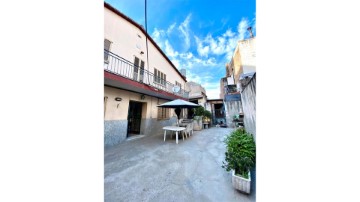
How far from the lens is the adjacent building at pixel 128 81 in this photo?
5.27 meters

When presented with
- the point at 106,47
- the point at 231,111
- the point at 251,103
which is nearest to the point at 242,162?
the point at 251,103

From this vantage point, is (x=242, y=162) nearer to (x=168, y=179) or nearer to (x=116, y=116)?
(x=168, y=179)

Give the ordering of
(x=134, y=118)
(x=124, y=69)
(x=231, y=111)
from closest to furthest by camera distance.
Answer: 1. (x=124, y=69)
2. (x=134, y=118)
3. (x=231, y=111)

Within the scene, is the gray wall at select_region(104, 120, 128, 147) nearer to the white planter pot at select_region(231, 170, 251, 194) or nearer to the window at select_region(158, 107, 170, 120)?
the window at select_region(158, 107, 170, 120)

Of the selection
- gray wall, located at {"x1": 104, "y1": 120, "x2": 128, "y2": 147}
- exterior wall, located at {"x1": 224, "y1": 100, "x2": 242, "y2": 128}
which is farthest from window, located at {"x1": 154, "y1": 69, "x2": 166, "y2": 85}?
exterior wall, located at {"x1": 224, "y1": 100, "x2": 242, "y2": 128}

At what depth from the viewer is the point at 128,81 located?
16.8 ft

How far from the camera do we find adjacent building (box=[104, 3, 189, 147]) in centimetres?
527

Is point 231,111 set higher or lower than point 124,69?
lower

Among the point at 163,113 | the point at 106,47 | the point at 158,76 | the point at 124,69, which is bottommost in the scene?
the point at 163,113

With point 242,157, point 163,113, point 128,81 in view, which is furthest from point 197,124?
point 242,157

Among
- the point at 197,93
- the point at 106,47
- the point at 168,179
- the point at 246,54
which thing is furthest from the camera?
the point at 197,93

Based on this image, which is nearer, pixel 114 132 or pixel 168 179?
pixel 168 179

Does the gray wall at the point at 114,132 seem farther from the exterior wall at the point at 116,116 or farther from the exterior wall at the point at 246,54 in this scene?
the exterior wall at the point at 246,54

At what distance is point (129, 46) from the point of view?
6.75m
